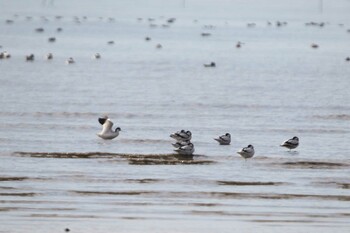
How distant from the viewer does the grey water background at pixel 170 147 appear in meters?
21.2

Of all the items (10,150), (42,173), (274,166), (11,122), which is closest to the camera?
(42,173)

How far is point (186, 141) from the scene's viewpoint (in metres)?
30.7

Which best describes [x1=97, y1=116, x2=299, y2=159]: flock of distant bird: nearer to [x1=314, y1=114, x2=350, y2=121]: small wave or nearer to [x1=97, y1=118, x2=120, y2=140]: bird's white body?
[x1=97, y1=118, x2=120, y2=140]: bird's white body

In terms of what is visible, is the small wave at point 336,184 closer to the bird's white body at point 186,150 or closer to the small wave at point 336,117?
the bird's white body at point 186,150

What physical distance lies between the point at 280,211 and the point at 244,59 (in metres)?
57.8

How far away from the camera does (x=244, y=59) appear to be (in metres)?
79.3

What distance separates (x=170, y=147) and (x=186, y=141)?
3.60 feet

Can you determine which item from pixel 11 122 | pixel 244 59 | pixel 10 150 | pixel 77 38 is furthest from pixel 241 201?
pixel 77 38

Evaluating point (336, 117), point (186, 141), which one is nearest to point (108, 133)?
point (186, 141)

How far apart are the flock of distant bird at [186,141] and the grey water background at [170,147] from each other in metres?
0.24

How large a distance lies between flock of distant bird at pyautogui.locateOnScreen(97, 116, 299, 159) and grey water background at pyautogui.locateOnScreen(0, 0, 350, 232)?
242 millimetres

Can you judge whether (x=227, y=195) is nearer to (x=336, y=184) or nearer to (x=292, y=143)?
(x=336, y=184)

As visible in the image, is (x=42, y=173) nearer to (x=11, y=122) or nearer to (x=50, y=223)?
(x=50, y=223)

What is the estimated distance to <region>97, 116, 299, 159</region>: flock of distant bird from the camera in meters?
29.1
